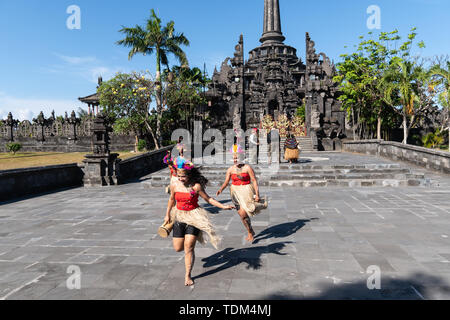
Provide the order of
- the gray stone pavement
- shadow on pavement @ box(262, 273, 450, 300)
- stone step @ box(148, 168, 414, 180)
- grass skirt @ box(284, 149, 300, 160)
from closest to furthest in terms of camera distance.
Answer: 1. shadow on pavement @ box(262, 273, 450, 300)
2. the gray stone pavement
3. stone step @ box(148, 168, 414, 180)
4. grass skirt @ box(284, 149, 300, 160)

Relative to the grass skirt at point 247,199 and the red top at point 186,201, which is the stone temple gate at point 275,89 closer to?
the grass skirt at point 247,199

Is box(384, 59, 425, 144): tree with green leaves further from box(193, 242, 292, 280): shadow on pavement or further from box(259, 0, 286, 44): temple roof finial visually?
box(259, 0, 286, 44): temple roof finial

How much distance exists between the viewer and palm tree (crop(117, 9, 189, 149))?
890 inches

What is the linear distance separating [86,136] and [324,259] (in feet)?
88.2

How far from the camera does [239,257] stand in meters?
4.11

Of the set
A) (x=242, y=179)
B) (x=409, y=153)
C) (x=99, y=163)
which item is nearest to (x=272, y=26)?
(x=409, y=153)

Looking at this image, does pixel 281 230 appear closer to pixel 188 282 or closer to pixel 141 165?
pixel 188 282

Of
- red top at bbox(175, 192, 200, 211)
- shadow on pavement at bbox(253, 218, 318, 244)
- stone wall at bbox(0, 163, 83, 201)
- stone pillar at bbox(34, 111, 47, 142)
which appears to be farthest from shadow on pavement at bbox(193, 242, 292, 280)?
stone pillar at bbox(34, 111, 47, 142)

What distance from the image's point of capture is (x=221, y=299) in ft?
9.68

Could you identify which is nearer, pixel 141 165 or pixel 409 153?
pixel 141 165

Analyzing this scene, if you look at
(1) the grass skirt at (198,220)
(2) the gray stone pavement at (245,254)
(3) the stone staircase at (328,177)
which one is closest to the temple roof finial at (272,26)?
(3) the stone staircase at (328,177)

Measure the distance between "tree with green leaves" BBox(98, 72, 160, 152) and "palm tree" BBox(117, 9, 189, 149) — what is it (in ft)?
3.14

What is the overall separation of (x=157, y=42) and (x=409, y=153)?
63.9ft
